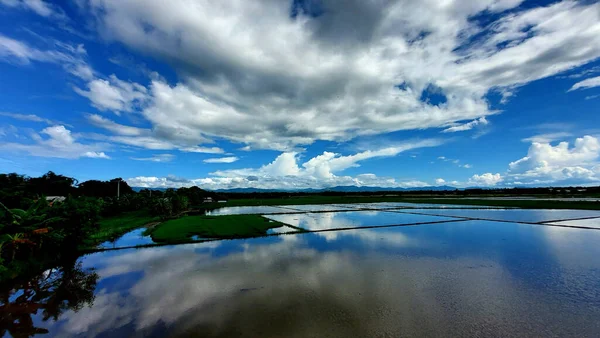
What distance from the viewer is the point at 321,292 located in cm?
903

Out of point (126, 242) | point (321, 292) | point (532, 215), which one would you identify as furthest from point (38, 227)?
point (532, 215)

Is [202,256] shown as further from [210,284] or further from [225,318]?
[225,318]

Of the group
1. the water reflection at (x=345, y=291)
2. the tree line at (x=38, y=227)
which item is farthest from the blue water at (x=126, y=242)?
the water reflection at (x=345, y=291)

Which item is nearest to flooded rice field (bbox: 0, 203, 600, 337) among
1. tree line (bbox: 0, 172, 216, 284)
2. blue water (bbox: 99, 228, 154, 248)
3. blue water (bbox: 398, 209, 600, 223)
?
tree line (bbox: 0, 172, 216, 284)

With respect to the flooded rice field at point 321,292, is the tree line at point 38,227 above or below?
above

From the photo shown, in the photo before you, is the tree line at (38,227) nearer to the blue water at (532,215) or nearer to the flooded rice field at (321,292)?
the flooded rice field at (321,292)

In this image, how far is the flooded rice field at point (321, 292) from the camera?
6.93 m

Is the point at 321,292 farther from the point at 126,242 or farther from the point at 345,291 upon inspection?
the point at 126,242

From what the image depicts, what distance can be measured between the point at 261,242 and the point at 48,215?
12007mm

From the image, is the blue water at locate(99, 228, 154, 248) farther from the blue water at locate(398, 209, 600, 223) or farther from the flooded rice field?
the blue water at locate(398, 209, 600, 223)

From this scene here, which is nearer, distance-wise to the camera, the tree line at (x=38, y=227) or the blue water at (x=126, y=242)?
the tree line at (x=38, y=227)

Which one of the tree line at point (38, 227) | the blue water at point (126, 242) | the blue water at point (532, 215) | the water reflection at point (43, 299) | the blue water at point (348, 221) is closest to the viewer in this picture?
the water reflection at point (43, 299)

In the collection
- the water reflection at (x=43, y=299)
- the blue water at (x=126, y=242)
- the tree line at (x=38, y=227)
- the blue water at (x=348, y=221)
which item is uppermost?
the tree line at (x=38, y=227)

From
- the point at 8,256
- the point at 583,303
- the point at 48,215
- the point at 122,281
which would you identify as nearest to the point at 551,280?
the point at 583,303
